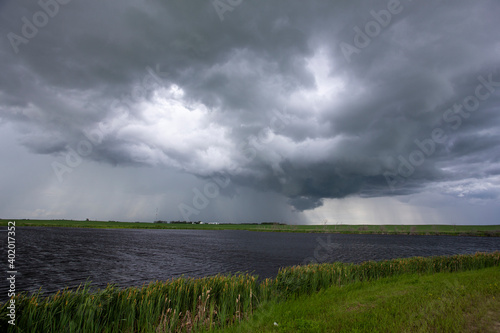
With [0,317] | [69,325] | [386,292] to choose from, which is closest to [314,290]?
[386,292]

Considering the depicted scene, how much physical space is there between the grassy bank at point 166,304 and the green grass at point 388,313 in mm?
517

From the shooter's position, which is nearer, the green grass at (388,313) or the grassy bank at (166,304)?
the green grass at (388,313)

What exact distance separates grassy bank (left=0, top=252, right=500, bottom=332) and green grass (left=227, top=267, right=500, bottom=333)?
52 centimetres

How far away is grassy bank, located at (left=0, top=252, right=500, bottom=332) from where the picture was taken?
34.3 feet

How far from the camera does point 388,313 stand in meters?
11.9

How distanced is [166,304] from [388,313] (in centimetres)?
1080

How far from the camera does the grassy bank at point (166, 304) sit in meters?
10.5

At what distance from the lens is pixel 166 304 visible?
13391mm

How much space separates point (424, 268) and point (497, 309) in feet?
65.9

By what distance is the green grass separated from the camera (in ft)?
33.1

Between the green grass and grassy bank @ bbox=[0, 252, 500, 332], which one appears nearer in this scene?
the green grass

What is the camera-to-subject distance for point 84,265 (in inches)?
1588

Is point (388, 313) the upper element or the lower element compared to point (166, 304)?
upper

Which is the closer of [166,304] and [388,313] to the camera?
[388,313]
